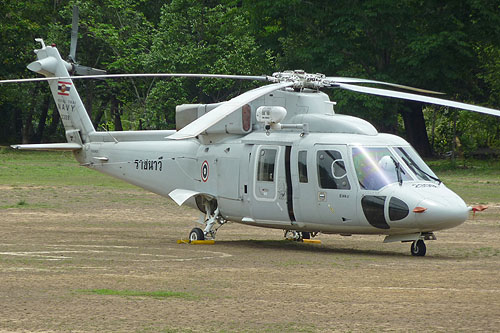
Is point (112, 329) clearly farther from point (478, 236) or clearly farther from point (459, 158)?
point (459, 158)

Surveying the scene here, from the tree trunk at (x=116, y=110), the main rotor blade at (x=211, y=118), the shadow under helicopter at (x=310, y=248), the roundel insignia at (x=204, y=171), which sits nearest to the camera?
the main rotor blade at (x=211, y=118)

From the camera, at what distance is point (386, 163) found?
15.6 m

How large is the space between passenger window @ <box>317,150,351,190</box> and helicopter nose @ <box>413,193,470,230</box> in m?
1.44

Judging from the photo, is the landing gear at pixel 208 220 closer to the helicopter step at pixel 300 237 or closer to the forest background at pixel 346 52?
the helicopter step at pixel 300 237

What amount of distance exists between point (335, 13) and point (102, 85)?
18.5 m

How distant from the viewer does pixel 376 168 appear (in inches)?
615

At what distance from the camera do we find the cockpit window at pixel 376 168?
1547 cm

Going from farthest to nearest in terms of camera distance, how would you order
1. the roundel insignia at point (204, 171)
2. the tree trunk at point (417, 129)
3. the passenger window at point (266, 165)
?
the tree trunk at point (417, 129), the roundel insignia at point (204, 171), the passenger window at point (266, 165)

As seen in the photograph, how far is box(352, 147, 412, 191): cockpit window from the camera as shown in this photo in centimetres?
1547

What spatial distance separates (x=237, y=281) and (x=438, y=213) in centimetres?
403

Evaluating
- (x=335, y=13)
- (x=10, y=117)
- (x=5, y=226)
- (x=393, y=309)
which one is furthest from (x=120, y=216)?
(x=10, y=117)

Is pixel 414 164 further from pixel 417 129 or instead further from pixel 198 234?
pixel 417 129

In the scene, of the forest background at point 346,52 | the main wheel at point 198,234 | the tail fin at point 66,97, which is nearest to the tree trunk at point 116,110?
the forest background at point 346,52

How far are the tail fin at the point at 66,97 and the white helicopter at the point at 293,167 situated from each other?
1.08m
